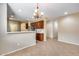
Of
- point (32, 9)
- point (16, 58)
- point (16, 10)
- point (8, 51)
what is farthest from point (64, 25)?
point (16, 58)

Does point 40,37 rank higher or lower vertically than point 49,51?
higher

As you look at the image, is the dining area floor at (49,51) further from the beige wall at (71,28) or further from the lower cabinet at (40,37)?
the lower cabinet at (40,37)

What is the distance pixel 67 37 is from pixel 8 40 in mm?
4422

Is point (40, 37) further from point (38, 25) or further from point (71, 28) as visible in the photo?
point (71, 28)

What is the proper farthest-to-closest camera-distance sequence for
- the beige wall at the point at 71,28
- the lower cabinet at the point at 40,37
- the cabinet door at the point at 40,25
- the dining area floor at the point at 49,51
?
the lower cabinet at the point at 40,37, the cabinet door at the point at 40,25, the beige wall at the point at 71,28, the dining area floor at the point at 49,51

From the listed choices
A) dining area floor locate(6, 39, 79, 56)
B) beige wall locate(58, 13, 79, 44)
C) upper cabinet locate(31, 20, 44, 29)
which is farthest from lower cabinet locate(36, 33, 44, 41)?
dining area floor locate(6, 39, 79, 56)

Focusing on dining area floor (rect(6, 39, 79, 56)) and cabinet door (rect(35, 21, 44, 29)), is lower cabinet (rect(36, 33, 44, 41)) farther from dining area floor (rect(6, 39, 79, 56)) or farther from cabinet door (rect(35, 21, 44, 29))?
dining area floor (rect(6, 39, 79, 56))

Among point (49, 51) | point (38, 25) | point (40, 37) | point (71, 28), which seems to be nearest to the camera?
point (49, 51)

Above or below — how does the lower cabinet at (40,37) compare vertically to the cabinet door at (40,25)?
below

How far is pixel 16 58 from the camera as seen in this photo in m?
2.11

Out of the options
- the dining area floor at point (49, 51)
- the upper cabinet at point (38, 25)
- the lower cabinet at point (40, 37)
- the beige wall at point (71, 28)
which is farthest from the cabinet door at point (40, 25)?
the dining area floor at point (49, 51)

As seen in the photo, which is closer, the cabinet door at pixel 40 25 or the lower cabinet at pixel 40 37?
the cabinet door at pixel 40 25

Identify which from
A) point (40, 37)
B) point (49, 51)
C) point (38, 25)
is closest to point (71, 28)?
point (49, 51)

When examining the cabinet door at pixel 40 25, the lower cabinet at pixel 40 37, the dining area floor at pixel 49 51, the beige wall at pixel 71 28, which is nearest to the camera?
the dining area floor at pixel 49 51
